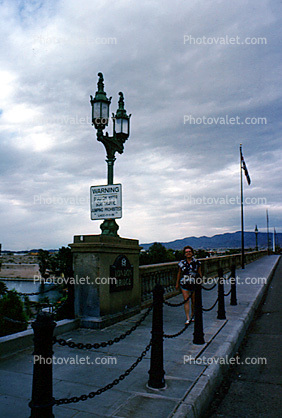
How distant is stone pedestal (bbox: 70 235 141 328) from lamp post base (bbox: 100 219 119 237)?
232mm

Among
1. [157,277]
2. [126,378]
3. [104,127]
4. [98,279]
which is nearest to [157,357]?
[126,378]

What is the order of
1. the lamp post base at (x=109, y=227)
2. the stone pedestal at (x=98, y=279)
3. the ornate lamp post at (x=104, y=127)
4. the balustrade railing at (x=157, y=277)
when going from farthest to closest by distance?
the balustrade railing at (x=157, y=277) → the ornate lamp post at (x=104, y=127) → the lamp post base at (x=109, y=227) → the stone pedestal at (x=98, y=279)

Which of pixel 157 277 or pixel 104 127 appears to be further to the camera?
pixel 157 277

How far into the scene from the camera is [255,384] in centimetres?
490

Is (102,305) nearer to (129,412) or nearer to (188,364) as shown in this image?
(188,364)

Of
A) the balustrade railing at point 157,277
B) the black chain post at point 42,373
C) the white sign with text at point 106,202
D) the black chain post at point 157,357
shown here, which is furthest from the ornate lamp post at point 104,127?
the black chain post at point 42,373

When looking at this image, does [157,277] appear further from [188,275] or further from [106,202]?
[106,202]

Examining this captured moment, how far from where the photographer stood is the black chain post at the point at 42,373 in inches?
108

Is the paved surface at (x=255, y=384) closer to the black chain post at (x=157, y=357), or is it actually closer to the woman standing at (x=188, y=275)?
the black chain post at (x=157, y=357)

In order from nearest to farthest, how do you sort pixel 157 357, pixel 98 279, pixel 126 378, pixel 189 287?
pixel 157 357, pixel 126 378, pixel 98 279, pixel 189 287

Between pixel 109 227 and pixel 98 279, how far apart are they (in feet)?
4.44

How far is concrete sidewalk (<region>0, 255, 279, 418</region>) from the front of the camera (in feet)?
12.1

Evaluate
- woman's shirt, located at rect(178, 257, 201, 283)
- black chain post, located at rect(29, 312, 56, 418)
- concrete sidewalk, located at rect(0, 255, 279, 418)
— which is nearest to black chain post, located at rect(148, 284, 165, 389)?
concrete sidewalk, located at rect(0, 255, 279, 418)

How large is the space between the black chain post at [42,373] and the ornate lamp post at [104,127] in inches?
197
